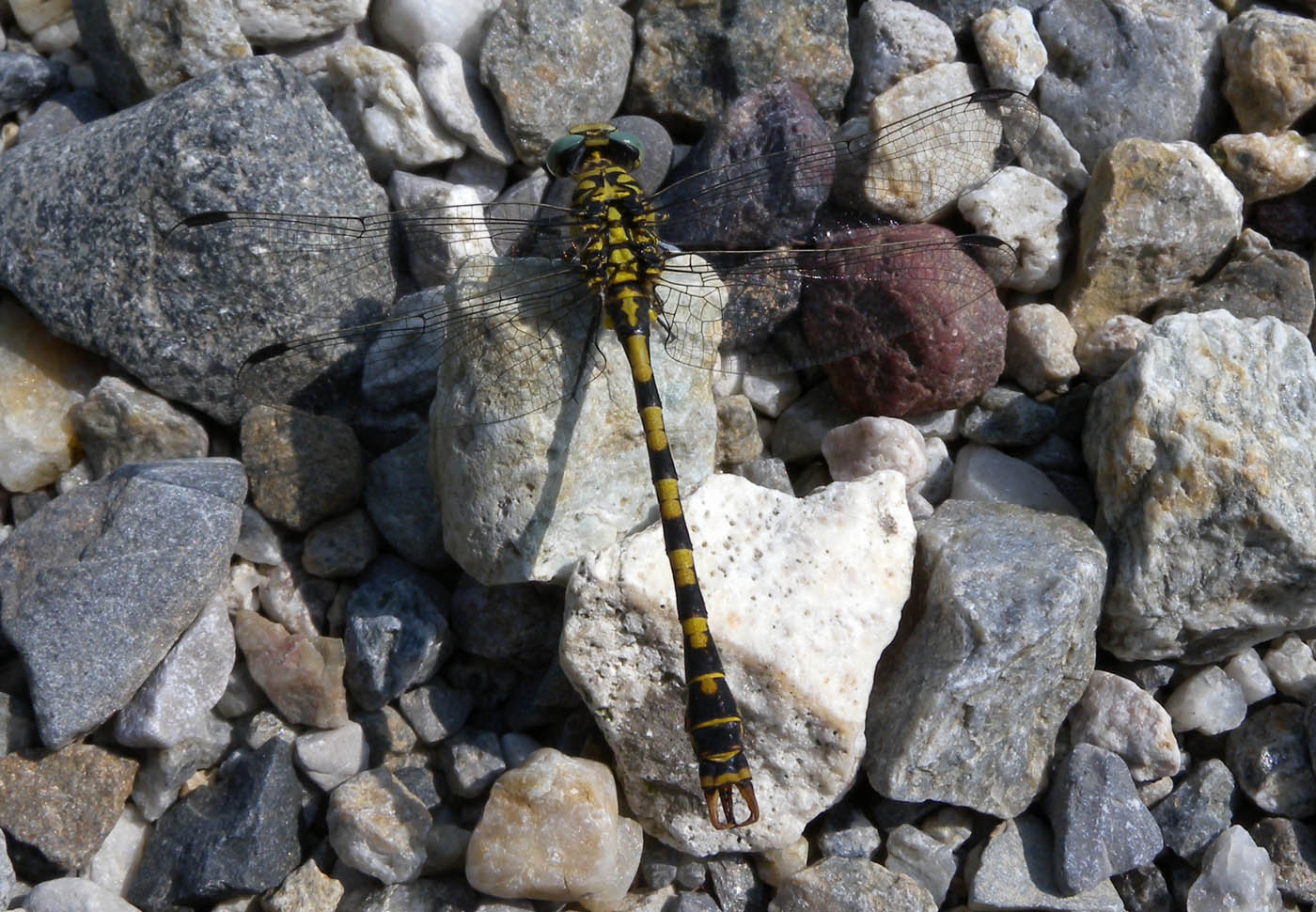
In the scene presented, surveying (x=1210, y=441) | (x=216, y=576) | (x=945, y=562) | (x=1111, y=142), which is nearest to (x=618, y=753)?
(x=945, y=562)

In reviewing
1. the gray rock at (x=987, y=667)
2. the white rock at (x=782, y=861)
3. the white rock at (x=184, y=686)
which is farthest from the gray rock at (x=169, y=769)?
the gray rock at (x=987, y=667)

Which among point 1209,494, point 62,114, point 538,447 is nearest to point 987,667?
point 1209,494

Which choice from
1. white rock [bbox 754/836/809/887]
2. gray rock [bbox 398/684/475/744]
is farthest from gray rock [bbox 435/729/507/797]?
white rock [bbox 754/836/809/887]

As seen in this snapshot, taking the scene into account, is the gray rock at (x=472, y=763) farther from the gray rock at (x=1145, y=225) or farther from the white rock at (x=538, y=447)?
the gray rock at (x=1145, y=225)

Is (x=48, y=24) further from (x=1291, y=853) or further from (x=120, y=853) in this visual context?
(x=1291, y=853)

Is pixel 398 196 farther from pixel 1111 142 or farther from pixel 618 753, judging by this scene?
pixel 1111 142
